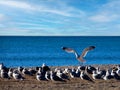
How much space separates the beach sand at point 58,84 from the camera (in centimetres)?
2536

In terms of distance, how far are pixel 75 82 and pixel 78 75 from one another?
165 centimetres

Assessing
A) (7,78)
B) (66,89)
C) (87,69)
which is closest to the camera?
(66,89)

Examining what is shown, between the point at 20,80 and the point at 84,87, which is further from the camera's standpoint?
the point at 20,80

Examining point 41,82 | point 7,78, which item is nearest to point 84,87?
point 41,82

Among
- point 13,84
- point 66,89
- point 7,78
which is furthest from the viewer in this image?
point 7,78

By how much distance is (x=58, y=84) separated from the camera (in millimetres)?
26984

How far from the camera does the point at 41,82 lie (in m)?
27.8

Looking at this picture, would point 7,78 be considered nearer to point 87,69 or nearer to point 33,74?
point 33,74

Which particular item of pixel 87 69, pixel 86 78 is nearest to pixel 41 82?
pixel 86 78

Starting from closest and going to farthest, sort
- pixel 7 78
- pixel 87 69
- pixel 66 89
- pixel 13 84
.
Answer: pixel 66 89
pixel 13 84
pixel 7 78
pixel 87 69

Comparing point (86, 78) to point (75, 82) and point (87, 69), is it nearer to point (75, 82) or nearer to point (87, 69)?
point (75, 82)

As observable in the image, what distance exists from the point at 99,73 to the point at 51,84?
13.1 feet

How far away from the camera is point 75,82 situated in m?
27.9

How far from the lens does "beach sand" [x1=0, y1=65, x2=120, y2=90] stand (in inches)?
998
